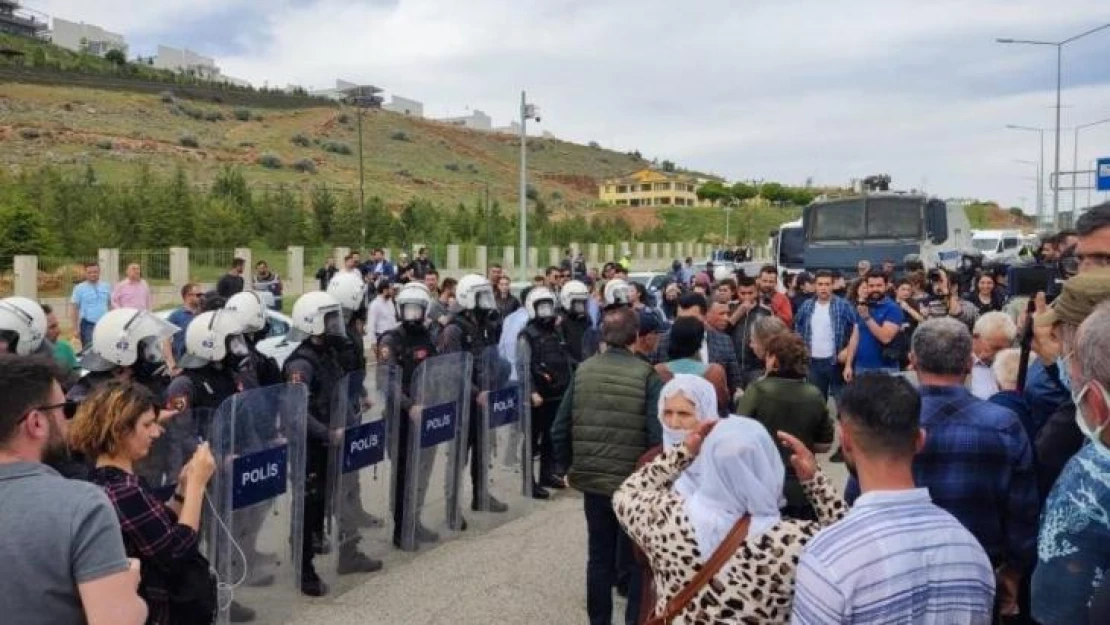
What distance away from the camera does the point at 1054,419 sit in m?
3.28

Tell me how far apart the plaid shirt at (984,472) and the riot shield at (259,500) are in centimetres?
351

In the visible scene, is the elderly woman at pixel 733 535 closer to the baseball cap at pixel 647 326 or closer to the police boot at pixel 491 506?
the baseball cap at pixel 647 326

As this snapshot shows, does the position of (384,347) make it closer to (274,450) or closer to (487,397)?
(487,397)

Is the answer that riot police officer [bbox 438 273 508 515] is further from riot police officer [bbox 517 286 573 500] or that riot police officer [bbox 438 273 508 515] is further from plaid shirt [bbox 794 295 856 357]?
plaid shirt [bbox 794 295 856 357]

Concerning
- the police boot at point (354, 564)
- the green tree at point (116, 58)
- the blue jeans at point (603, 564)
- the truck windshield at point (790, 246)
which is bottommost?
the police boot at point (354, 564)

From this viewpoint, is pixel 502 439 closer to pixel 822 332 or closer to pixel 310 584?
pixel 310 584

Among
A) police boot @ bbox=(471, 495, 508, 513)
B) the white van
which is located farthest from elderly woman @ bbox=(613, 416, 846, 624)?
the white van

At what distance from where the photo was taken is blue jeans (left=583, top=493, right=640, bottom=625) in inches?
203

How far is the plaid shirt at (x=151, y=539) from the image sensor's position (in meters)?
3.06

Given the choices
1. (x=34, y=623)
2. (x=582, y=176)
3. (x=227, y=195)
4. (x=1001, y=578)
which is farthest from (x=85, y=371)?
(x=582, y=176)

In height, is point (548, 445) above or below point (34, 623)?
below

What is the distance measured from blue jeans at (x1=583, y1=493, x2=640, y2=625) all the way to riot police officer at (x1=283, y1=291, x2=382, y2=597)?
203 cm

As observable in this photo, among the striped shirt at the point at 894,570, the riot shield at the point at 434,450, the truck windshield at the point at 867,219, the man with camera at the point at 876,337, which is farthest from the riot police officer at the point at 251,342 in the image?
the truck windshield at the point at 867,219

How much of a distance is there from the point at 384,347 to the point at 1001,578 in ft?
16.2
